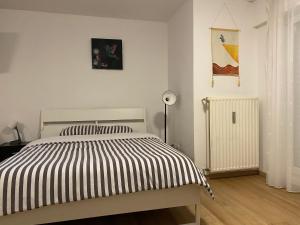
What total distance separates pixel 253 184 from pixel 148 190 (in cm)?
179

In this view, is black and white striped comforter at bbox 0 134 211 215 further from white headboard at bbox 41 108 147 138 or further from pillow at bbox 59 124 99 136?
white headboard at bbox 41 108 147 138

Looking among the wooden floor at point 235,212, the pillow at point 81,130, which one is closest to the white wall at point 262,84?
the wooden floor at point 235,212

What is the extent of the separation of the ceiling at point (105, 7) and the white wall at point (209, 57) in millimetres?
499

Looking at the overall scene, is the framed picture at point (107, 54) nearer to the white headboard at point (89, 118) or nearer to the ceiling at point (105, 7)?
the ceiling at point (105, 7)

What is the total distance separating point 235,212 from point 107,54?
9.82ft

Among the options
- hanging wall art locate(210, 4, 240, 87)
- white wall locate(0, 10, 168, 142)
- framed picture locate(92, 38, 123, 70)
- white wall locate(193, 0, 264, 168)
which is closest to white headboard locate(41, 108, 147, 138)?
white wall locate(0, 10, 168, 142)

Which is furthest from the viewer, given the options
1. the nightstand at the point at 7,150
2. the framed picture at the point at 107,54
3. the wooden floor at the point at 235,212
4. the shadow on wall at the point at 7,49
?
the framed picture at the point at 107,54

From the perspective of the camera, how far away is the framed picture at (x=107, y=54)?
4133 mm

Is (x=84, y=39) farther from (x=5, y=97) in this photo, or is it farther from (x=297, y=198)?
(x=297, y=198)

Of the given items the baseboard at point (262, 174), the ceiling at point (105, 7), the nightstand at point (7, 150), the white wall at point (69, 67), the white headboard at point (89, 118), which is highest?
the ceiling at point (105, 7)

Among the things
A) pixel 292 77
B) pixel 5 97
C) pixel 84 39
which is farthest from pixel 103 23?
pixel 292 77

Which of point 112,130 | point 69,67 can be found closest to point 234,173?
point 112,130

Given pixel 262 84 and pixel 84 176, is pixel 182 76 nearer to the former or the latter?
pixel 262 84

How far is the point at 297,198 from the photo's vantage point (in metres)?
2.66
